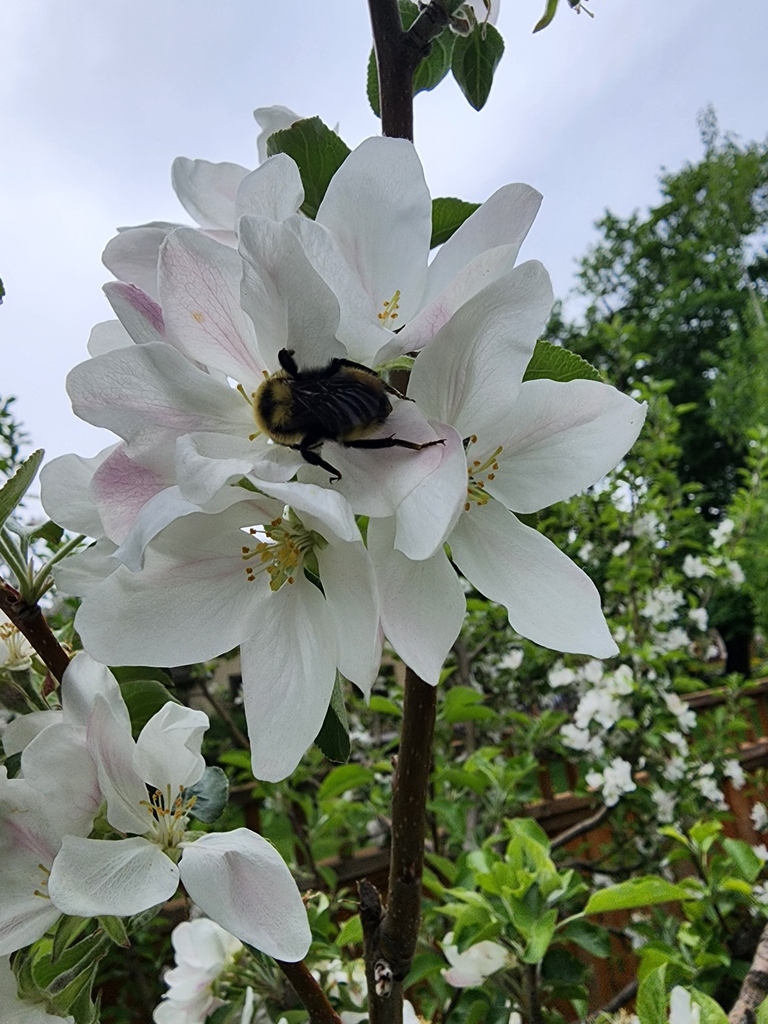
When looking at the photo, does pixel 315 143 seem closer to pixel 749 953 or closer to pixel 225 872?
pixel 225 872

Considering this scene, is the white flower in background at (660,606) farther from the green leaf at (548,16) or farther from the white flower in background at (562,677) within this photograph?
the green leaf at (548,16)

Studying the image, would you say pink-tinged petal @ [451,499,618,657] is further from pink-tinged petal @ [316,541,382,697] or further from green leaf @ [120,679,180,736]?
green leaf @ [120,679,180,736]

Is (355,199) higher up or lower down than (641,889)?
higher up

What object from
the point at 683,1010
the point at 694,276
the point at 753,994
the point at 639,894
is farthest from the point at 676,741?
the point at 694,276

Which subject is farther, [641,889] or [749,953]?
[749,953]

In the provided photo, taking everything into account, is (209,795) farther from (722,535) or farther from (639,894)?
(722,535)

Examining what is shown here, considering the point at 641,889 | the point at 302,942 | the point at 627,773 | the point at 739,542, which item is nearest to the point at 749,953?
the point at 641,889

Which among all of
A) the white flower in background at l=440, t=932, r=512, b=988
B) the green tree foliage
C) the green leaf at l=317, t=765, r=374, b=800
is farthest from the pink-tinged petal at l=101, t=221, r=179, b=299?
the green tree foliage

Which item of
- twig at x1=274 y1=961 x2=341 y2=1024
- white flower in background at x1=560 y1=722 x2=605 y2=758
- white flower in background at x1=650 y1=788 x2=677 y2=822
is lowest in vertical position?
white flower in background at x1=650 y1=788 x2=677 y2=822
